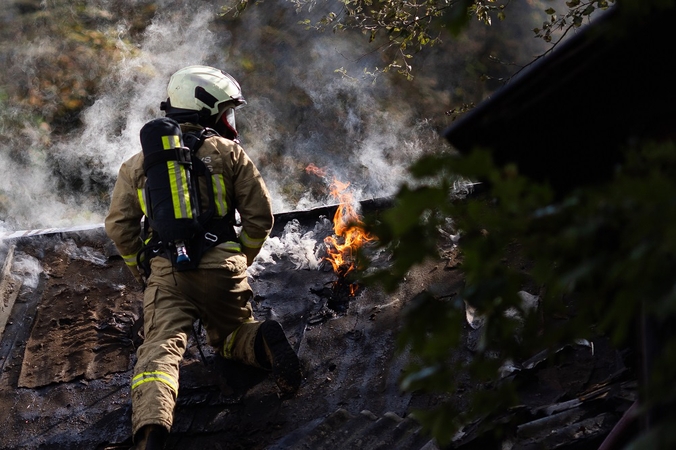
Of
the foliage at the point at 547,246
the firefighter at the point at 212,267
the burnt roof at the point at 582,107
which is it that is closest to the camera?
the foliage at the point at 547,246

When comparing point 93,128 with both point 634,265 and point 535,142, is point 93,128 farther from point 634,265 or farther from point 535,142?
point 634,265

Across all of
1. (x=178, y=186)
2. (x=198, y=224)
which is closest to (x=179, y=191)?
(x=178, y=186)

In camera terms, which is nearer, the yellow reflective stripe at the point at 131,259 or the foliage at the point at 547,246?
the foliage at the point at 547,246

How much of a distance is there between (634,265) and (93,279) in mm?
5334

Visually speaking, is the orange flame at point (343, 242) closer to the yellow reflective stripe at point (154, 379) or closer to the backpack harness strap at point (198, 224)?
the backpack harness strap at point (198, 224)

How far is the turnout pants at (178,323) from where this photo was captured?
4.39 meters

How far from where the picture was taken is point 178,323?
481 cm

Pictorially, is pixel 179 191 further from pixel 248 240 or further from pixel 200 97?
pixel 200 97

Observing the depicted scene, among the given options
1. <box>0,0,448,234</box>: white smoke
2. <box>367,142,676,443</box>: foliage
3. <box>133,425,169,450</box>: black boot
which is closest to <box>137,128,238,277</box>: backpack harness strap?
<box>133,425,169,450</box>: black boot

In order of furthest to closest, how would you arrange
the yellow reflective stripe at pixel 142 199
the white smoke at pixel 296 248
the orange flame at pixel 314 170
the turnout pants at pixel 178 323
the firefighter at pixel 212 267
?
the orange flame at pixel 314 170 < the white smoke at pixel 296 248 < the yellow reflective stripe at pixel 142 199 < the firefighter at pixel 212 267 < the turnout pants at pixel 178 323

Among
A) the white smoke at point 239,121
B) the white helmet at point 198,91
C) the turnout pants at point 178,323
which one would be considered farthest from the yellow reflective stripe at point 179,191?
the white smoke at point 239,121

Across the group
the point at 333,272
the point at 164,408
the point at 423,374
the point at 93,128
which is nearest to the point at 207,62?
the point at 93,128

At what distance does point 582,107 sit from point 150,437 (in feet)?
9.67

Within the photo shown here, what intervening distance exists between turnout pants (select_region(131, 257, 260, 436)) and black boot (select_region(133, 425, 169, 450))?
0.05 metres
